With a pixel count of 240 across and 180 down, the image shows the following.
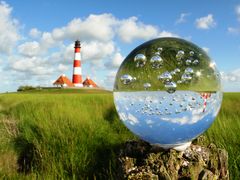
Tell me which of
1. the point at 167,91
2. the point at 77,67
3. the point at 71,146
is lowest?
the point at 71,146

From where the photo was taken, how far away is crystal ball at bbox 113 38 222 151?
282cm

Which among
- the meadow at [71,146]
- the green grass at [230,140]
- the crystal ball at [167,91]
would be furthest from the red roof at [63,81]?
the crystal ball at [167,91]

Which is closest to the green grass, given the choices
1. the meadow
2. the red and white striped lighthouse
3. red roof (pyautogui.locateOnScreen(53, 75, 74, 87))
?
the meadow

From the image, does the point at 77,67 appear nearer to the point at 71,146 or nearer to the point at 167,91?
the point at 71,146

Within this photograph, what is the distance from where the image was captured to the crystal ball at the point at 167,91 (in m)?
2.82

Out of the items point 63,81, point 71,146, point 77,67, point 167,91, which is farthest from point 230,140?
point 63,81

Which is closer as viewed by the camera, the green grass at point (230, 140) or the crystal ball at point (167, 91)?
the crystal ball at point (167, 91)

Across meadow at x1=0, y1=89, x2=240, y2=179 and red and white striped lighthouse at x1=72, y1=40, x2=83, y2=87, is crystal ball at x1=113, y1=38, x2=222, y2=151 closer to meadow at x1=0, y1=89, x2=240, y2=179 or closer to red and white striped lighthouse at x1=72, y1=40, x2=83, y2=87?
meadow at x1=0, y1=89, x2=240, y2=179

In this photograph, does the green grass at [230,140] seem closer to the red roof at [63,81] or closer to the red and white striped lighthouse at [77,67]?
the red and white striped lighthouse at [77,67]

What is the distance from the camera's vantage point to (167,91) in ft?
9.27

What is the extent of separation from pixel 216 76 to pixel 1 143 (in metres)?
5.25

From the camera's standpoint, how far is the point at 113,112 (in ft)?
29.1

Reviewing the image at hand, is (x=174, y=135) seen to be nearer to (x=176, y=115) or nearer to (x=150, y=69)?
(x=176, y=115)

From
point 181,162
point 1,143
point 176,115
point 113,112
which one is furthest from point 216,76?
point 113,112
